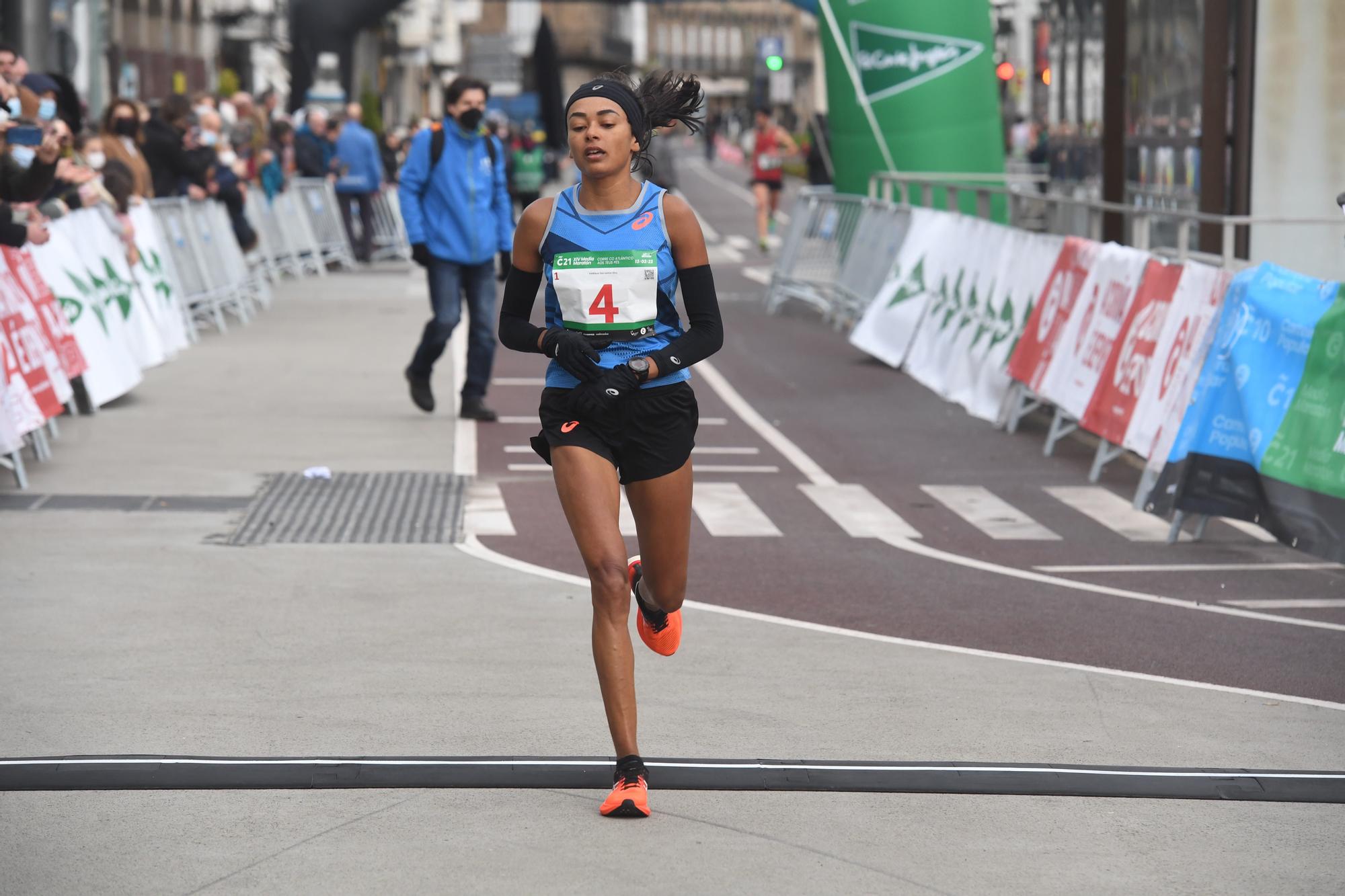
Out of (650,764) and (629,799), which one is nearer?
(629,799)

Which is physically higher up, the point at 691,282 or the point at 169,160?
the point at 169,160

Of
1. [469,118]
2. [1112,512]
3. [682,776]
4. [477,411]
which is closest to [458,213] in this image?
[469,118]

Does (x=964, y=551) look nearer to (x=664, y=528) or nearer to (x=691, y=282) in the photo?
(x=664, y=528)

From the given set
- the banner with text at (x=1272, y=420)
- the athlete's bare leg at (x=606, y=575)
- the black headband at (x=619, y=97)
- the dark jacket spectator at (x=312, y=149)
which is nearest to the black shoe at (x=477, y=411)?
the banner with text at (x=1272, y=420)

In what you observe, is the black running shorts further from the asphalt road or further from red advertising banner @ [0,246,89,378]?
red advertising banner @ [0,246,89,378]

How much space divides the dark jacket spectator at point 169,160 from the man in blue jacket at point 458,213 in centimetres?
697

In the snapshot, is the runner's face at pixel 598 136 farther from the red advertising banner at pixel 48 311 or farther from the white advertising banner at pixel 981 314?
the white advertising banner at pixel 981 314

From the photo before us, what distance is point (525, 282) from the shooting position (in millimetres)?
5758

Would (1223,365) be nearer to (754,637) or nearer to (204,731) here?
(754,637)

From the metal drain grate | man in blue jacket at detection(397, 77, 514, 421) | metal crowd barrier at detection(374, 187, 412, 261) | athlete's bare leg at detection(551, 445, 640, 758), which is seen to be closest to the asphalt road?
the metal drain grate

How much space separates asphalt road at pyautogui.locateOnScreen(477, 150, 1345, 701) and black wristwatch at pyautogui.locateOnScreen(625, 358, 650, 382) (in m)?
2.42

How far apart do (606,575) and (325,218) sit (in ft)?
77.1

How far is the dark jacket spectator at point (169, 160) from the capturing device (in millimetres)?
19594

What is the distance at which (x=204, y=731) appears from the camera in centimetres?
607
